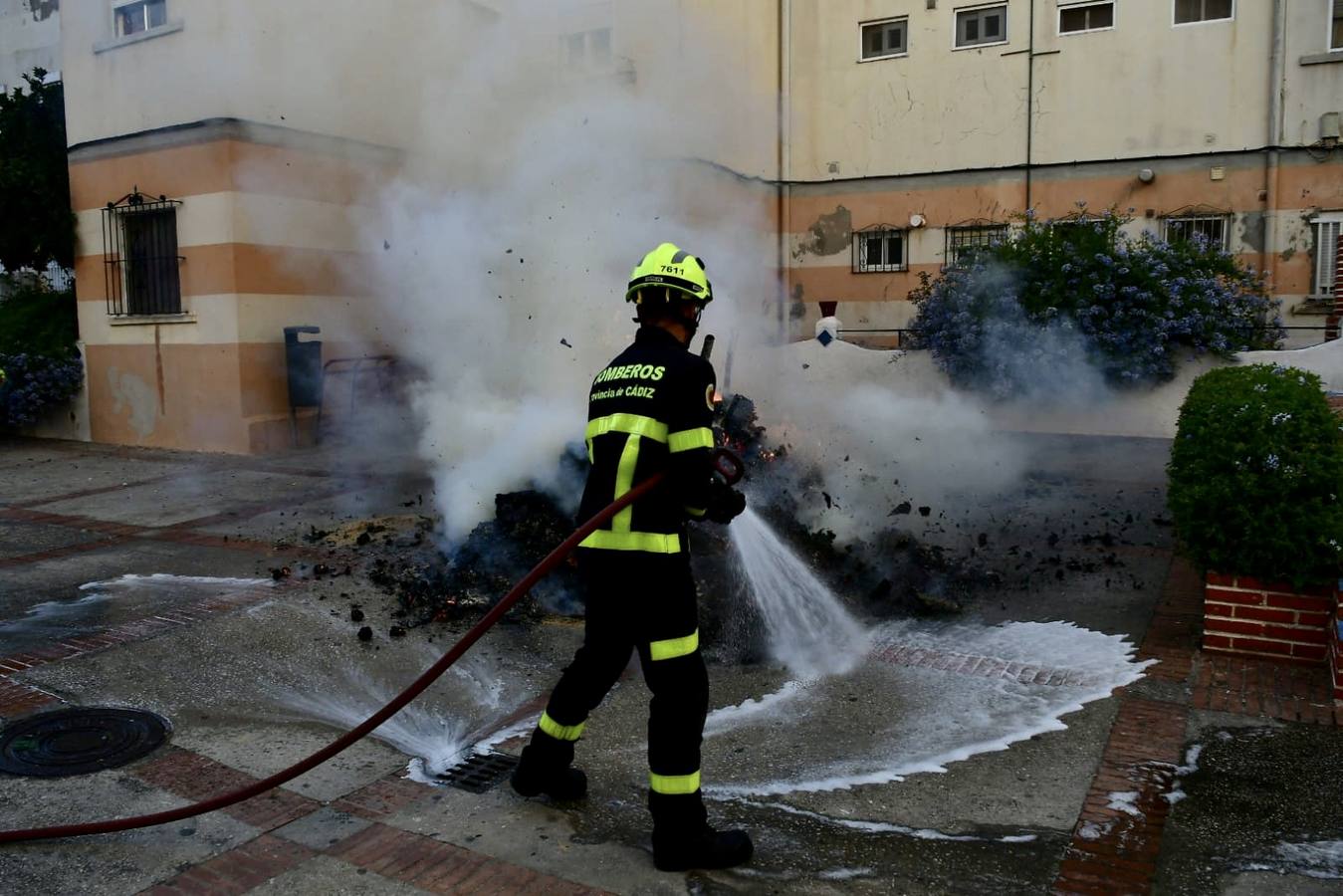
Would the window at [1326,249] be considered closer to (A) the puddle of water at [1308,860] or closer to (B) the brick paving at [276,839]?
(A) the puddle of water at [1308,860]

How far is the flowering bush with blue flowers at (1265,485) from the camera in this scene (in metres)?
4.16

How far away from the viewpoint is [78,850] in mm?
3033

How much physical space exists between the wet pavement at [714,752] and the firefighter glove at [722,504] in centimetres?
97

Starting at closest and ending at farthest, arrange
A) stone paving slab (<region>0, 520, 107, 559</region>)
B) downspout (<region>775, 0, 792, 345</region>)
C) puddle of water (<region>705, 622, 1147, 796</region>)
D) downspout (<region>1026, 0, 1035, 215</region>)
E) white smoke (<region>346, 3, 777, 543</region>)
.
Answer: puddle of water (<region>705, 622, 1147, 796</region>) < stone paving slab (<region>0, 520, 107, 559</region>) < white smoke (<region>346, 3, 777, 543</region>) < downspout (<region>1026, 0, 1035, 215</region>) < downspout (<region>775, 0, 792, 345</region>)

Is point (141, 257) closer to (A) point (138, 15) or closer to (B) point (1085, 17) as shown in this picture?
(A) point (138, 15)

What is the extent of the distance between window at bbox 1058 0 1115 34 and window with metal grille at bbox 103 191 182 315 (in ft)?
37.0

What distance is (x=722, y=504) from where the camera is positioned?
10.2 ft

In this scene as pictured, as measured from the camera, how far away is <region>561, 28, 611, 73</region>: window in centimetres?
805

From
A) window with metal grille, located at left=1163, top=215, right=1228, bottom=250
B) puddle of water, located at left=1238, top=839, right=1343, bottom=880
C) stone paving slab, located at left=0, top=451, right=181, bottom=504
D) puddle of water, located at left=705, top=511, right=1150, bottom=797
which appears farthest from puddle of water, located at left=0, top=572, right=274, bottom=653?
window with metal grille, located at left=1163, top=215, right=1228, bottom=250

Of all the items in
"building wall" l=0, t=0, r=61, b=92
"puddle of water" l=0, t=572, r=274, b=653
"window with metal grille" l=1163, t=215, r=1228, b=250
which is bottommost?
"puddle of water" l=0, t=572, r=274, b=653


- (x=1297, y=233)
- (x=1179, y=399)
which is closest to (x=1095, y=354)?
(x=1179, y=399)

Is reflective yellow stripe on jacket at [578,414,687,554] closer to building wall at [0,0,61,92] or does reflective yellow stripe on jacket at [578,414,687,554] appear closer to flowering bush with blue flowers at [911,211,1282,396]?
flowering bush with blue flowers at [911,211,1282,396]

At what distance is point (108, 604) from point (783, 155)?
11805mm

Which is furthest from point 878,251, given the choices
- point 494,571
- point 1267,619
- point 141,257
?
point 1267,619
